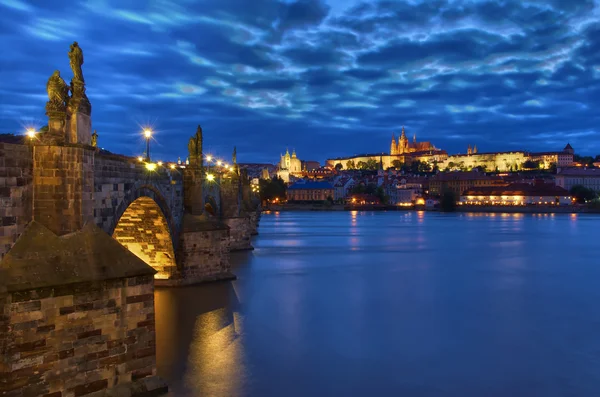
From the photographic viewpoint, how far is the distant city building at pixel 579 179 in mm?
129375

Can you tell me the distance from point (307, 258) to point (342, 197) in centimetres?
11129

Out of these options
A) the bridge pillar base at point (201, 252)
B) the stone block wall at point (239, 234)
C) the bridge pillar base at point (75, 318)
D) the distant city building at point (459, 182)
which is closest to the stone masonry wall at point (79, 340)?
the bridge pillar base at point (75, 318)

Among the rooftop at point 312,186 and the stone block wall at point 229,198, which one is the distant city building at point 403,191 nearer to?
the rooftop at point 312,186

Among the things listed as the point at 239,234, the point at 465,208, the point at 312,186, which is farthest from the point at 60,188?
the point at 312,186

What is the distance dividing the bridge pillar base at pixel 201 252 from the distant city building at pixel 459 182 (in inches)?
4587

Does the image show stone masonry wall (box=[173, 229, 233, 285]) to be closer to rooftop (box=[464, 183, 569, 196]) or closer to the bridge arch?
the bridge arch

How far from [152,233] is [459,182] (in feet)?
410

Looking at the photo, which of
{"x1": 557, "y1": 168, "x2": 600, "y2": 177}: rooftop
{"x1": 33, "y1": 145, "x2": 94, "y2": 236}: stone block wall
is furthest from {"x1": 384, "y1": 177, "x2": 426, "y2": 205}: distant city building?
{"x1": 33, "y1": 145, "x2": 94, "y2": 236}: stone block wall

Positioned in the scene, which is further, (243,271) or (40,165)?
(243,271)

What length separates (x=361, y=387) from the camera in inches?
396

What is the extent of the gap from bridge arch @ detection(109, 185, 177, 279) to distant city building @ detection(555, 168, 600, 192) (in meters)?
128

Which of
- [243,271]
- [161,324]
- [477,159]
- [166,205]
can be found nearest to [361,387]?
[161,324]

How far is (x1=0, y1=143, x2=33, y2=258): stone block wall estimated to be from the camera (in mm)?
8195

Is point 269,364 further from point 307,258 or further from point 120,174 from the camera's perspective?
point 307,258
